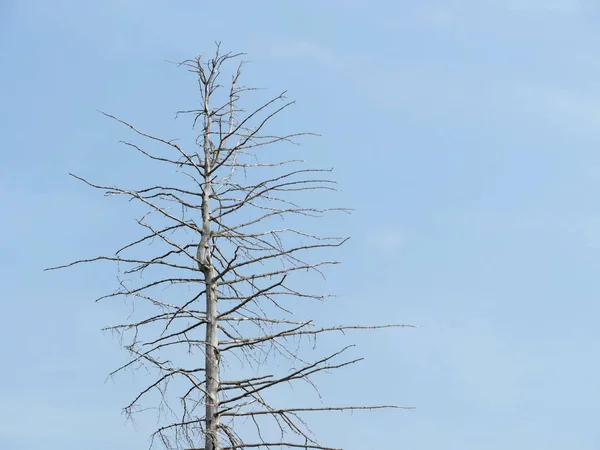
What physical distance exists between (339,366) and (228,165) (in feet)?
7.40

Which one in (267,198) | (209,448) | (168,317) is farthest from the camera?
(267,198)

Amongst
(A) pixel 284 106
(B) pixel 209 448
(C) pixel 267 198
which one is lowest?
(B) pixel 209 448

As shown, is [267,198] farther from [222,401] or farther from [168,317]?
[222,401]

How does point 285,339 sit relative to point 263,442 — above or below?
above

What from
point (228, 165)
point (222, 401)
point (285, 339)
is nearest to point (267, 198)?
point (228, 165)

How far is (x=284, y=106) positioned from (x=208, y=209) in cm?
120

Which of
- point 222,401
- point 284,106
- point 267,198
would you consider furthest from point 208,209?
point 222,401

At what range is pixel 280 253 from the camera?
855 cm

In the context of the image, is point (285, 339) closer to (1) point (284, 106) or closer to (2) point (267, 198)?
(2) point (267, 198)

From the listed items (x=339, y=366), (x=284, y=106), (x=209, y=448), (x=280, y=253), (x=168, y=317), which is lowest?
(x=209, y=448)

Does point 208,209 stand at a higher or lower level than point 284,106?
lower

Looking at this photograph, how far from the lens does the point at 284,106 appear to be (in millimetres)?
9133

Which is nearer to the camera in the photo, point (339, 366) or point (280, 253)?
point (339, 366)

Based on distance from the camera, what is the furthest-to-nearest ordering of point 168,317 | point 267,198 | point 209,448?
1. point 267,198
2. point 168,317
3. point 209,448
